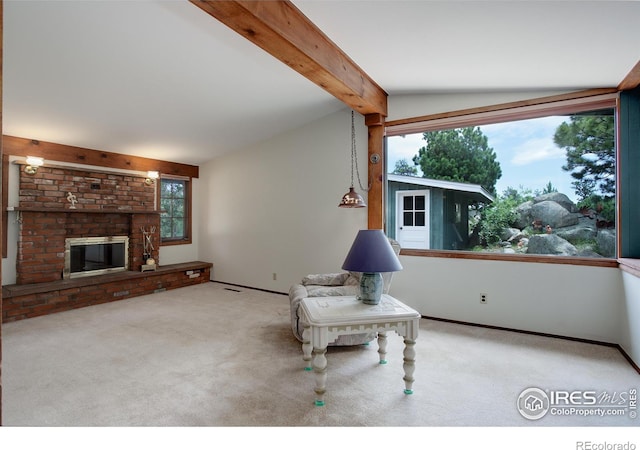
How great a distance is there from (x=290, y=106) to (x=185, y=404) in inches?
138

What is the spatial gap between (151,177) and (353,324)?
185 inches

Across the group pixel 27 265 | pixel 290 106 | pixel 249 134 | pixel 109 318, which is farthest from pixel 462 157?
pixel 27 265

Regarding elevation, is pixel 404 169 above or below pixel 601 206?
above

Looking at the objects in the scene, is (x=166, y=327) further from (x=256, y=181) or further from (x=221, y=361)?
(x=256, y=181)

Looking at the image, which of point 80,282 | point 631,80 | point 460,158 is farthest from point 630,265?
point 80,282

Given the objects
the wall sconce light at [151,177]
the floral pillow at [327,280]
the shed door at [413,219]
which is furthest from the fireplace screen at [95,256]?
the shed door at [413,219]

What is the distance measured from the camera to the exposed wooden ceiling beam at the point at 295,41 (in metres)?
2.22

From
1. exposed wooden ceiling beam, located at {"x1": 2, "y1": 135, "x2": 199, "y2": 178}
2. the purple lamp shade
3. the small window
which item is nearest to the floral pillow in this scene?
the purple lamp shade

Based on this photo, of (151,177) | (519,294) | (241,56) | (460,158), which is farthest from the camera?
(151,177)

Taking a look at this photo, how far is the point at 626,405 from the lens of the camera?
2.26 metres

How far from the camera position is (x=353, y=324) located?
228 centimetres

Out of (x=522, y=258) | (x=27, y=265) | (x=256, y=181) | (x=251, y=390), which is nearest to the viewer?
(x=251, y=390)

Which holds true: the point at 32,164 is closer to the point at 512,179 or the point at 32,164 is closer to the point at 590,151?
the point at 512,179

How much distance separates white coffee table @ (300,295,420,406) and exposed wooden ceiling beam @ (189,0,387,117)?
1.95 metres
